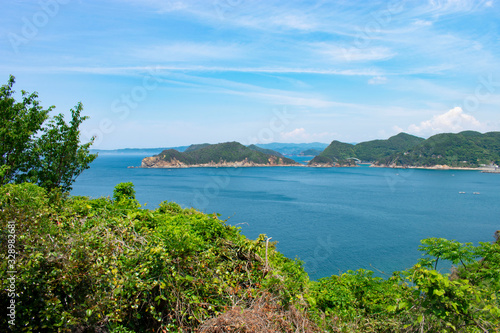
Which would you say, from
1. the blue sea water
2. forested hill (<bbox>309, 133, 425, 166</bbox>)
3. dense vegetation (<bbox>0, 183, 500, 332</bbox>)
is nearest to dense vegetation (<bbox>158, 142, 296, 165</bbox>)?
forested hill (<bbox>309, 133, 425, 166</bbox>)

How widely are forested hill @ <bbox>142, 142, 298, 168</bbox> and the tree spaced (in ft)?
428

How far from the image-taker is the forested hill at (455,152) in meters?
131

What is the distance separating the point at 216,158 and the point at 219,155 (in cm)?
284

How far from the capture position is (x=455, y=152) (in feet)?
449

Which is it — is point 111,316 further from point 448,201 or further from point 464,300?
point 448,201

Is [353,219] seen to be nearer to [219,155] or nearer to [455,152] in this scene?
[219,155]

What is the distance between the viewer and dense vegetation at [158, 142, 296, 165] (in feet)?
477

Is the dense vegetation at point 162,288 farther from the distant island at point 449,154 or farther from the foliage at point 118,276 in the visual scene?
the distant island at point 449,154

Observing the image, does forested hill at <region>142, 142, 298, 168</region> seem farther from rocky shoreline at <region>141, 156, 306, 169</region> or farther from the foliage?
the foliage

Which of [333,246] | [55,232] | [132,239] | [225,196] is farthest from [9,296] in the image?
[225,196]

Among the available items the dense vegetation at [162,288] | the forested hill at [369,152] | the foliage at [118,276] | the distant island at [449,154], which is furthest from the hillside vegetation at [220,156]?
the dense vegetation at [162,288]

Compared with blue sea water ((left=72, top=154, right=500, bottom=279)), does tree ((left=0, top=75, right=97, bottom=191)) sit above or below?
above

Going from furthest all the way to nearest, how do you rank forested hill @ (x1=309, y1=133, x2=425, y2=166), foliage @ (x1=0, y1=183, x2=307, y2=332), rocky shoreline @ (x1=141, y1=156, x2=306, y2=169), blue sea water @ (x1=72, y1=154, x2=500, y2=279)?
1. forested hill @ (x1=309, y1=133, x2=425, y2=166)
2. rocky shoreline @ (x1=141, y1=156, x2=306, y2=169)
3. blue sea water @ (x1=72, y1=154, x2=500, y2=279)
4. foliage @ (x1=0, y1=183, x2=307, y2=332)

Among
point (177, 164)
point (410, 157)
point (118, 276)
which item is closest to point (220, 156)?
point (177, 164)
